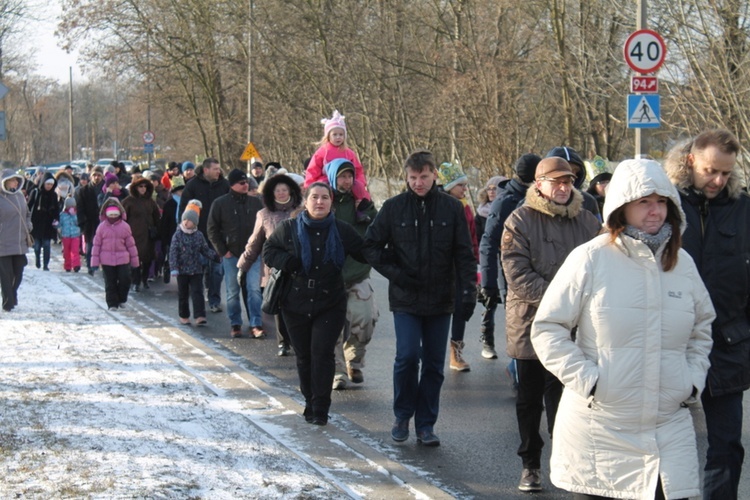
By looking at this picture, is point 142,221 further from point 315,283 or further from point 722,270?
point 722,270

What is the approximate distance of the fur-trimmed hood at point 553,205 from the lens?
5.90 metres

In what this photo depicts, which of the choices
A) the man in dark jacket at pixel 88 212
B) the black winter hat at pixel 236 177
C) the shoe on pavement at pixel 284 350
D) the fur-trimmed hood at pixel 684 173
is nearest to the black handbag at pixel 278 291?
the shoe on pavement at pixel 284 350

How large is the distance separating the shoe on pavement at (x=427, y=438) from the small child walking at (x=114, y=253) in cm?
749

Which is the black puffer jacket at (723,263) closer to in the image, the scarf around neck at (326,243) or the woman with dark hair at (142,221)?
the scarf around neck at (326,243)

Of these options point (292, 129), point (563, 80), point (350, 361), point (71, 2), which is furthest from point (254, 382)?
point (71, 2)

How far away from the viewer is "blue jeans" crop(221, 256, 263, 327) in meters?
11.6

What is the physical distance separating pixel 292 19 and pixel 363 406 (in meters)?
25.4

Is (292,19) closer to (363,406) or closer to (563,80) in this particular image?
(563,80)

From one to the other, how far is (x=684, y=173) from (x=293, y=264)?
3137 mm

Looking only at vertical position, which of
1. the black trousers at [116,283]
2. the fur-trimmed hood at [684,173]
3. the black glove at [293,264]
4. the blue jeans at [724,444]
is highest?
the fur-trimmed hood at [684,173]

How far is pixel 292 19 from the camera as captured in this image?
32000mm

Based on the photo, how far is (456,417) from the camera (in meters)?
7.72

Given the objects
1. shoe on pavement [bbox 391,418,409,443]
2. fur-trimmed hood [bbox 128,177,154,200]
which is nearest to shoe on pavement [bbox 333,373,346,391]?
A: shoe on pavement [bbox 391,418,409,443]

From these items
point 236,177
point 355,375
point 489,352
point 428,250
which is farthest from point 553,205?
point 236,177
